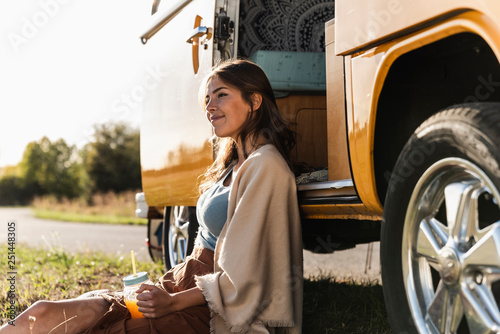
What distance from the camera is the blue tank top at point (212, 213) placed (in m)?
2.86

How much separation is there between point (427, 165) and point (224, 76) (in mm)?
1431

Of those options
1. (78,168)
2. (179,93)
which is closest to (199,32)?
(179,93)

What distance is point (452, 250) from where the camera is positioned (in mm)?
1719

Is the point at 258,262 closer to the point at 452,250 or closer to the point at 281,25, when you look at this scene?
the point at 452,250

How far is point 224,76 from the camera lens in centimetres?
299

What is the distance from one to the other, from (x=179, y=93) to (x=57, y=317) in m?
2.02

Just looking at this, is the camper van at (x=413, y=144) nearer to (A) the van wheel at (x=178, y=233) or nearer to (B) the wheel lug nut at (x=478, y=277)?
(B) the wheel lug nut at (x=478, y=277)

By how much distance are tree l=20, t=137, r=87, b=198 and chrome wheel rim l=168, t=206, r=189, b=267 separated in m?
37.0

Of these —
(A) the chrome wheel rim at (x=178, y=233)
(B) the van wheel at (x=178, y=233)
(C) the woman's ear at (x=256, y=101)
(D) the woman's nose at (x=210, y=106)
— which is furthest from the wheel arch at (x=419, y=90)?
(A) the chrome wheel rim at (x=178, y=233)

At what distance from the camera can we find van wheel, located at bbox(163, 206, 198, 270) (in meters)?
4.22

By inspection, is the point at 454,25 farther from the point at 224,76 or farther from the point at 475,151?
the point at 224,76

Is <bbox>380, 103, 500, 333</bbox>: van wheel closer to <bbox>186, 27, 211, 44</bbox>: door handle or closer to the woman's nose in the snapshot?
the woman's nose

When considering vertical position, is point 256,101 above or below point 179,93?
below

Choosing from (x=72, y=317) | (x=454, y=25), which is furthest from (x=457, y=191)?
(x=72, y=317)
